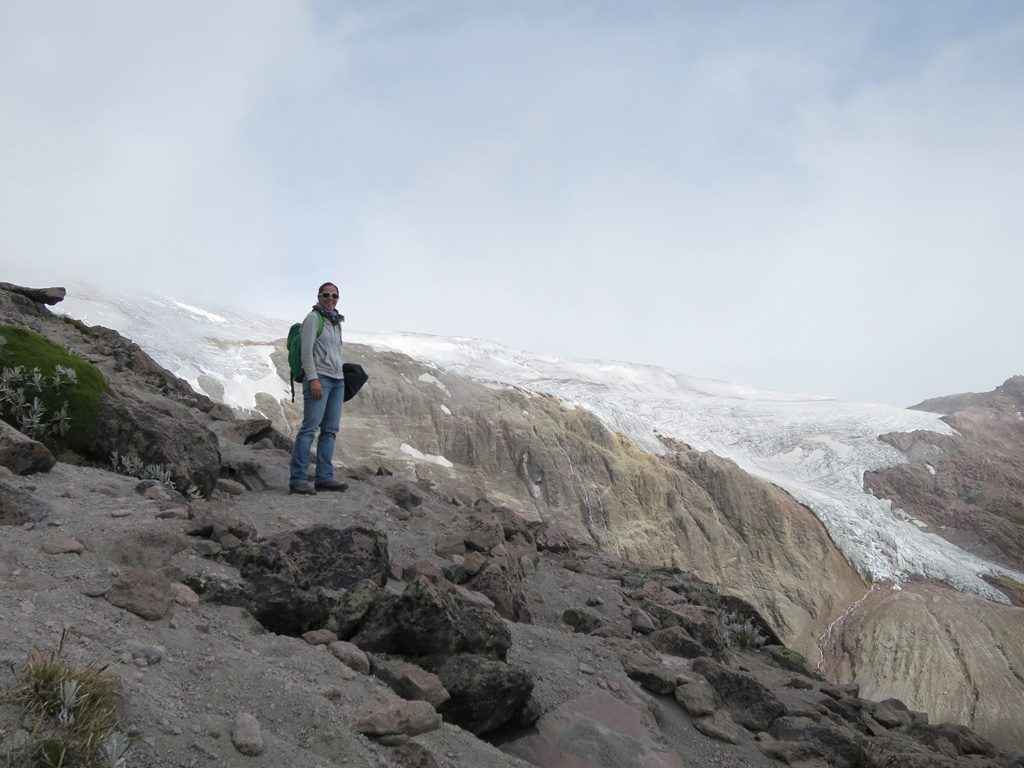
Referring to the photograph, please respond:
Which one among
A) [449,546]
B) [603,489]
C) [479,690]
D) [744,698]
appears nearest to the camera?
[479,690]

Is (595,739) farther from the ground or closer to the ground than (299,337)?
closer to the ground

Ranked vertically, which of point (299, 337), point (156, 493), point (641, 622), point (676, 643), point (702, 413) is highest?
point (299, 337)

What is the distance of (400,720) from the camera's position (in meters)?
3.31

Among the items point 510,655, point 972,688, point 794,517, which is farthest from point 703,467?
point 510,655

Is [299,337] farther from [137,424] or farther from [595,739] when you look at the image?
[595,739]

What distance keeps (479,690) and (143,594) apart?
6.03ft

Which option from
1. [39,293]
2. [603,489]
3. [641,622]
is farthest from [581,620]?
[603,489]

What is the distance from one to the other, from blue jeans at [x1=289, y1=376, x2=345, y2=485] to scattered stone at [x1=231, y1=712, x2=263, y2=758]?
459 centimetres

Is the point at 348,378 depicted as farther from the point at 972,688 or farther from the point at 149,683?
the point at 972,688

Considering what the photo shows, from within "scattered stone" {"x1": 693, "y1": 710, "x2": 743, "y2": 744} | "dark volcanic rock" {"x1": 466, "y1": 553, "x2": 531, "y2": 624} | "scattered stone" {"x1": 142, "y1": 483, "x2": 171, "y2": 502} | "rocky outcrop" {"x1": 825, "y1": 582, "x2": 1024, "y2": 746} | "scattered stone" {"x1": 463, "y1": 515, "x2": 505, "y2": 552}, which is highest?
"scattered stone" {"x1": 142, "y1": 483, "x2": 171, "y2": 502}

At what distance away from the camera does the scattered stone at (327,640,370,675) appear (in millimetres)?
3822

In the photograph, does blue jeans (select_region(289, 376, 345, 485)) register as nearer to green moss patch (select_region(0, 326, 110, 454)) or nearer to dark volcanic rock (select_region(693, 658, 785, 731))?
green moss patch (select_region(0, 326, 110, 454))

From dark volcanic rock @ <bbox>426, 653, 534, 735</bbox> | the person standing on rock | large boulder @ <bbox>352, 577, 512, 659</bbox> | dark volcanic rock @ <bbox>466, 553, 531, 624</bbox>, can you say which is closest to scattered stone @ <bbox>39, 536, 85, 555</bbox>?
large boulder @ <bbox>352, 577, 512, 659</bbox>

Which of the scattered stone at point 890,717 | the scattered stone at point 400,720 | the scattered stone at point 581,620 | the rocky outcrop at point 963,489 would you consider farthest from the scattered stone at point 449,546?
the rocky outcrop at point 963,489
